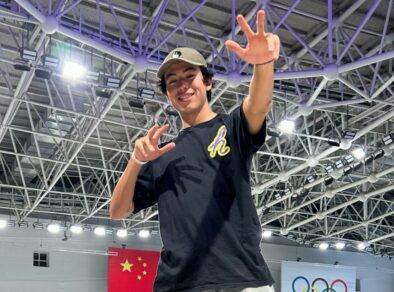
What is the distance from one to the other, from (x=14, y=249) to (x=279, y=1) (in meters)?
16.3

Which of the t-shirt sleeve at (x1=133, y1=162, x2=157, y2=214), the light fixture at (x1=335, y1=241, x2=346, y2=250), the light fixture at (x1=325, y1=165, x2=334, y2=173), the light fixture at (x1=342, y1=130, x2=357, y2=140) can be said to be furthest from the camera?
the light fixture at (x1=335, y1=241, x2=346, y2=250)

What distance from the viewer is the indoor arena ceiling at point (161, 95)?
11375 millimetres

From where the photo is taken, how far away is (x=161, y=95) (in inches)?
594

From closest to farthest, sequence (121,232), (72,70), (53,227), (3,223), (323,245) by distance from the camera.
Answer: (72,70) → (3,223) → (53,227) → (121,232) → (323,245)

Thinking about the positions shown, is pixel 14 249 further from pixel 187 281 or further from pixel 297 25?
pixel 187 281

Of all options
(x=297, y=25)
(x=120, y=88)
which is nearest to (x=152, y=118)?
(x=120, y=88)

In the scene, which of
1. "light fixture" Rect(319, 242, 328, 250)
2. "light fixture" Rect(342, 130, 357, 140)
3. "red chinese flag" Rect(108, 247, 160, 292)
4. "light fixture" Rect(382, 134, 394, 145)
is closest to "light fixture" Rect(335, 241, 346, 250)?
"light fixture" Rect(319, 242, 328, 250)

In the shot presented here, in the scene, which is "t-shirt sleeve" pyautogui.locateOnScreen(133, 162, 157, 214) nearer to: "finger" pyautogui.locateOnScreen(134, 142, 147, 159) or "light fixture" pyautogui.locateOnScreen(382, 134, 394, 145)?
"finger" pyautogui.locateOnScreen(134, 142, 147, 159)

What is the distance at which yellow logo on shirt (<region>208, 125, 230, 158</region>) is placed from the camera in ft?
6.77

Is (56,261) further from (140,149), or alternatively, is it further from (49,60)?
(140,149)

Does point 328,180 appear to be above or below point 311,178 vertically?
below

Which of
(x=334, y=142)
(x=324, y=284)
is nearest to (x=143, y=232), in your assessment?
(x=324, y=284)

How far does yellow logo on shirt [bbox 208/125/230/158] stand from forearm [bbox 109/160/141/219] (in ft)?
0.91

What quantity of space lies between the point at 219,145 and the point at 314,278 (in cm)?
2511
